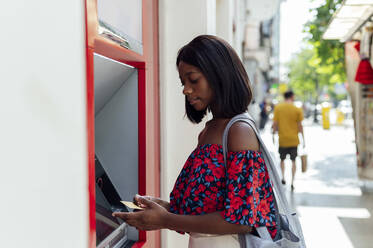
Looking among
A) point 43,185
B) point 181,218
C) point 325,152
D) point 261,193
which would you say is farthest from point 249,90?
→ point 325,152

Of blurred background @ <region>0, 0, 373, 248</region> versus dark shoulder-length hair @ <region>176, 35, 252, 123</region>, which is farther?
dark shoulder-length hair @ <region>176, 35, 252, 123</region>

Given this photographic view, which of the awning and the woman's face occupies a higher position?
the awning

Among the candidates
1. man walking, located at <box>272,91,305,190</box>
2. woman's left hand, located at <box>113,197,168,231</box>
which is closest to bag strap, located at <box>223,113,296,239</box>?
woman's left hand, located at <box>113,197,168,231</box>

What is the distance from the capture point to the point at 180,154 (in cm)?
348

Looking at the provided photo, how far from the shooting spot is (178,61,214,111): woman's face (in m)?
1.80

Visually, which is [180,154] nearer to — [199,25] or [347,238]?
[199,25]

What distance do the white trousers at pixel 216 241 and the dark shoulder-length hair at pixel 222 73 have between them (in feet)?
1.47

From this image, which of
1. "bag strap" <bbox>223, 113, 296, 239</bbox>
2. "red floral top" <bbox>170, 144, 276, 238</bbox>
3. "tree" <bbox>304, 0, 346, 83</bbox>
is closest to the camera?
"red floral top" <bbox>170, 144, 276, 238</bbox>

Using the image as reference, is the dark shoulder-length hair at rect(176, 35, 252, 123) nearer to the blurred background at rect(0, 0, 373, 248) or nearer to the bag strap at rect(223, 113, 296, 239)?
the bag strap at rect(223, 113, 296, 239)

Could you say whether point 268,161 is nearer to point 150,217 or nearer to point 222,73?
point 222,73

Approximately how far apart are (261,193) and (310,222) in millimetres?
5216

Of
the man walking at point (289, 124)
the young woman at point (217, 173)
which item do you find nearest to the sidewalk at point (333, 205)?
the man walking at point (289, 124)

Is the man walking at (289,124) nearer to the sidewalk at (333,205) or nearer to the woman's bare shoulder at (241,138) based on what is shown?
the sidewalk at (333,205)

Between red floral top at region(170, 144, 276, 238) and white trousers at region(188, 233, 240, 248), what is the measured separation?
0.39ft
